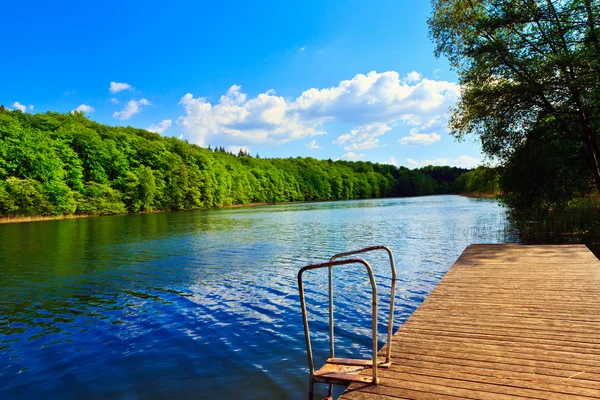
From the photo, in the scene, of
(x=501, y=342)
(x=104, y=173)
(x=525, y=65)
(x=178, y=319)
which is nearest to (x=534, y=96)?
(x=525, y=65)

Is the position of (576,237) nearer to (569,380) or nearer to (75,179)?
(569,380)

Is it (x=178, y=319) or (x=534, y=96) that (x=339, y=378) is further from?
(x=534, y=96)

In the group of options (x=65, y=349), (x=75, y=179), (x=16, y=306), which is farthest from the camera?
(x=75, y=179)

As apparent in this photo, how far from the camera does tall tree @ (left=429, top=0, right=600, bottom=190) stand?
1534 cm

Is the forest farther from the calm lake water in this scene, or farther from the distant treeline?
the distant treeline

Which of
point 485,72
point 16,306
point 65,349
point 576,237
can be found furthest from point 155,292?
point 576,237

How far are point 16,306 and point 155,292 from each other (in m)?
3.52

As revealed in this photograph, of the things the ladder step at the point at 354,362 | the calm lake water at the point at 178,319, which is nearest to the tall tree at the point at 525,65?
the calm lake water at the point at 178,319

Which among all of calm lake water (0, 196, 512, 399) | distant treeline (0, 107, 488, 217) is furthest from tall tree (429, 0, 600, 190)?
distant treeline (0, 107, 488, 217)

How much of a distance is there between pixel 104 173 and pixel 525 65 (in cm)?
6341

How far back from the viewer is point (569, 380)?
12.5ft

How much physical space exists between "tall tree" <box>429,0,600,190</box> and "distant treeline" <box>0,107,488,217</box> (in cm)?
5067

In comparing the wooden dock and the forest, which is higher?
the forest

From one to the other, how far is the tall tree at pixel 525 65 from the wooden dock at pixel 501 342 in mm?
9744
